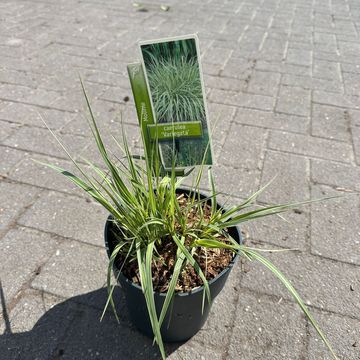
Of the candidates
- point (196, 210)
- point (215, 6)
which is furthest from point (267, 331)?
point (215, 6)

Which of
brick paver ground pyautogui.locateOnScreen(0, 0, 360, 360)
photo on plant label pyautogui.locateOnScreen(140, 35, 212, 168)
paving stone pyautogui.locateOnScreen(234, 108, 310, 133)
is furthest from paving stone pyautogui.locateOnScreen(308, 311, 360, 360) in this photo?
paving stone pyautogui.locateOnScreen(234, 108, 310, 133)

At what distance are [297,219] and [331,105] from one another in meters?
1.39

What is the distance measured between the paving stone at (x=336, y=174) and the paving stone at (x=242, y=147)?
365mm

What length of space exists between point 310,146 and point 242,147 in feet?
1.52

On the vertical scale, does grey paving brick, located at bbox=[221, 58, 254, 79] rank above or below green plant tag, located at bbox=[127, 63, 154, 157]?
below

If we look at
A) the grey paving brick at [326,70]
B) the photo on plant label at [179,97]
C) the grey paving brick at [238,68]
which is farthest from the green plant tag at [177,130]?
the grey paving brick at [326,70]

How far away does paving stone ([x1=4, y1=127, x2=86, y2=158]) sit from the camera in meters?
2.26

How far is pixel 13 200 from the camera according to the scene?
6.30 feet

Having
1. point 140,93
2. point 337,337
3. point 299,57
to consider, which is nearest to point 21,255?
point 140,93

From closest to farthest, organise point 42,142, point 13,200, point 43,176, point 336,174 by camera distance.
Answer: point 13,200
point 43,176
point 336,174
point 42,142

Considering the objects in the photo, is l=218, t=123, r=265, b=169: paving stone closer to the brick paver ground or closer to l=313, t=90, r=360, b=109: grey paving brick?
the brick paver ground

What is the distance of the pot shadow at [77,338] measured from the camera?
51.5 inches

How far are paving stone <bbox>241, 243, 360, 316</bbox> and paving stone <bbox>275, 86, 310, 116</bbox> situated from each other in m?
1.41

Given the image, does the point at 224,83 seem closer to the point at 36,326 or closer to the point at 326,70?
the point at 326,70
